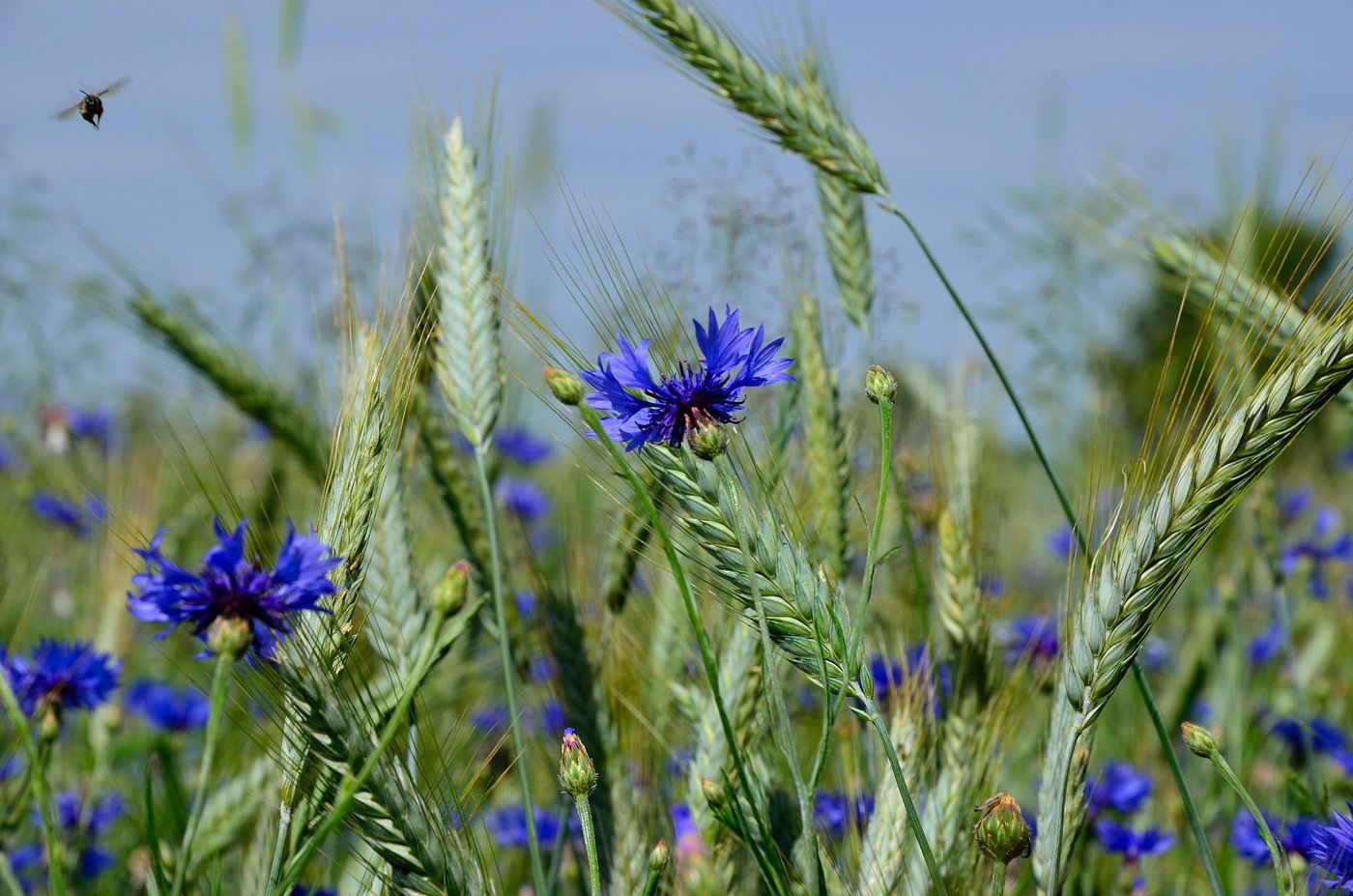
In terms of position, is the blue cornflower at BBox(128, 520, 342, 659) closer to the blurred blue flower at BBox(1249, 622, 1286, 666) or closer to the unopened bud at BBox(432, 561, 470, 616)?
the unopened bud at BBox(432, 561, 470, 616)

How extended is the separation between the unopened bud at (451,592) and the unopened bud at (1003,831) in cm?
62

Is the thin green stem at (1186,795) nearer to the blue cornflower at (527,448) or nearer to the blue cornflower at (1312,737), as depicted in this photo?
the blue cornflower at (1312,737)

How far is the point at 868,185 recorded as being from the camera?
6.97 feet

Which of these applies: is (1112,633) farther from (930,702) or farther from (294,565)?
(294,565)

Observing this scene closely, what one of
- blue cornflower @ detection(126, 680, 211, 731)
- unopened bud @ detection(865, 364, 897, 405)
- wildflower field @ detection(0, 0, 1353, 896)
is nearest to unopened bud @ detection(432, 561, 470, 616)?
wildflower field @ detection(0, 0, 1353, 896)

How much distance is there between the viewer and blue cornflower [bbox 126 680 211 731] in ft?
10.00

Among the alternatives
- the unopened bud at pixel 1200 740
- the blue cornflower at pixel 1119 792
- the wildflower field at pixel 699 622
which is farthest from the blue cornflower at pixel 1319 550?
the unopened bud at pixel 1200 740

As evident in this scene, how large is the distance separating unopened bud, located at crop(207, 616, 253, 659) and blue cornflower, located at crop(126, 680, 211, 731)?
2.05 m

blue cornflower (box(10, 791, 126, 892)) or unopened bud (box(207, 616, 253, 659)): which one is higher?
unopened bud (box(207, 616, 253, 659))

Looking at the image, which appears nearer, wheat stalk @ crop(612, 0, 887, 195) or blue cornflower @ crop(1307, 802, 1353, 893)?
blue cornflower @ crop(1307, 802, 1353, 893)

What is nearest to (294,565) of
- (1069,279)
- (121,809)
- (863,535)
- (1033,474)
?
(863,535)

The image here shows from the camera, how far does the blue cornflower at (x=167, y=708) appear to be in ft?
10.00

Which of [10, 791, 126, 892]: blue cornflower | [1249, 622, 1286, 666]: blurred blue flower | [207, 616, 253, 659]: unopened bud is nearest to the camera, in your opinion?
[207, 616, 253, 659]: unopened bud

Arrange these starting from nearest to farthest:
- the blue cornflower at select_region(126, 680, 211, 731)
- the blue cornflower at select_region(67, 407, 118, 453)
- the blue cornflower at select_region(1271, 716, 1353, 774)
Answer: the blue cornflower at select_region(1271, 716, 1353, 774)
the blue cornflower at select_region(126, 680, 211, 731)
the blue cornflower at select_region(67, 407, 118, 453)
